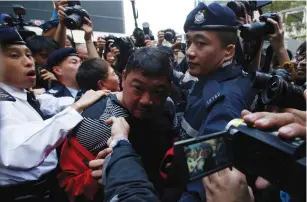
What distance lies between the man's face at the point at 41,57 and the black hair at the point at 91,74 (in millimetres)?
1156

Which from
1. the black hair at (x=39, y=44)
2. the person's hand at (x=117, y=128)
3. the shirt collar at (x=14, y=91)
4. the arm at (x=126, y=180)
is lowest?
the arm at (x=126, y=180)

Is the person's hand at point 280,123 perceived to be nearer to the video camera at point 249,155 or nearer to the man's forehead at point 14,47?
the video camera at point 249,155

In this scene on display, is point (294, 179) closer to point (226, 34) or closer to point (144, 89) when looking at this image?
point (144, 89)

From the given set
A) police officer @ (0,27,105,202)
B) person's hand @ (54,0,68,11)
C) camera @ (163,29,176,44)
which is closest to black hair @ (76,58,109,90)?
police officer @ (0,27,105,202)

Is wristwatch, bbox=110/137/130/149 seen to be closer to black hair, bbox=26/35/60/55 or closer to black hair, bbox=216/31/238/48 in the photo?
black hair, bbox=216/31/238/48

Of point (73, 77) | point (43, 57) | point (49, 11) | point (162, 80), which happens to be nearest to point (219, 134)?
point (162, 80)

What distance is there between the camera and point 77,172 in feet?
4.22

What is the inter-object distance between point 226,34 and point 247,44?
0.98ft

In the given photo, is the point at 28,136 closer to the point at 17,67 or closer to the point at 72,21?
the point at 17,67

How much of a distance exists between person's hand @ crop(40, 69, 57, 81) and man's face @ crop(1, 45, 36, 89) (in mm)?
1018

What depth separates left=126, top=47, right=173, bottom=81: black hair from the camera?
4.55 feet

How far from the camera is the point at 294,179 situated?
1.84ft

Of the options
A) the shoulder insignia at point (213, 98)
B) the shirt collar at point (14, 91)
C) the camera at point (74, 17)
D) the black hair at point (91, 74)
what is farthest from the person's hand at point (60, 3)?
the shoulder insignia at point (213, 98)

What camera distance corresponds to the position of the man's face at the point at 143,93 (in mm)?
1392
